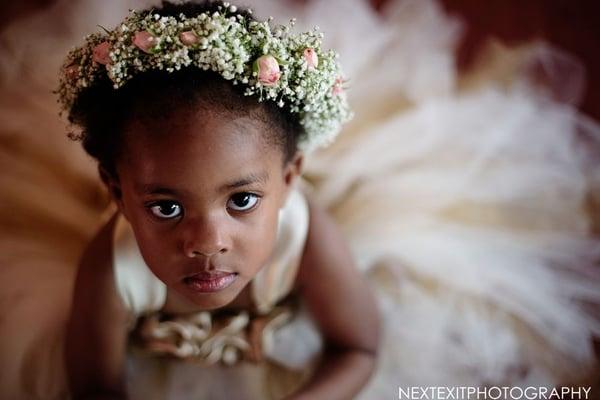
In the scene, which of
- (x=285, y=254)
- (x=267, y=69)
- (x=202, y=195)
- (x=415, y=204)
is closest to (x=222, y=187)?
(x=202, y=195)

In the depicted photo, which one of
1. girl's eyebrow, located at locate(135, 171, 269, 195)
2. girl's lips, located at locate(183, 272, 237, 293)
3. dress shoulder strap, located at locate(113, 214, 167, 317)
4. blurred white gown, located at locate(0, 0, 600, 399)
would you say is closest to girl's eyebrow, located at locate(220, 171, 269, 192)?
girl's eyebrow, located at locate(135, 171, 269, 195)

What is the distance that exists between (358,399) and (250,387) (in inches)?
6.3

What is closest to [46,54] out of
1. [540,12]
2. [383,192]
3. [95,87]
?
[95,87]

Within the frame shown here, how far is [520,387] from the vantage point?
38.1 inches

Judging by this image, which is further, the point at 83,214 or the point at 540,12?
the point at 540,12

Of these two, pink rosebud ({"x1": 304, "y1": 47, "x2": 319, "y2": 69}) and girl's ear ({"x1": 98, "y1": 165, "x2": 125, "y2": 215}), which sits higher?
pink rosebud ({"x1": 304, "y1": 47, "x2": 319, "y2": 69})

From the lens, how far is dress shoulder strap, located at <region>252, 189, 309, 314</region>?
88cm

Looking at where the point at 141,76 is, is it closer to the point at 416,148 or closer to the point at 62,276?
the point at 62,276

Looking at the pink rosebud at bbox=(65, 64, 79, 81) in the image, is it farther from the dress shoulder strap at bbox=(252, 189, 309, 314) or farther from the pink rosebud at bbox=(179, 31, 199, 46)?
the dress shoulder strap at bbox=(252, 189, 309, 314)

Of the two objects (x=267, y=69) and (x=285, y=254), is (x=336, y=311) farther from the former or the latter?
(x=267, y=69)

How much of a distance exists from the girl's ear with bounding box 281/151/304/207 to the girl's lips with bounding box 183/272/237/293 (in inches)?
4.5

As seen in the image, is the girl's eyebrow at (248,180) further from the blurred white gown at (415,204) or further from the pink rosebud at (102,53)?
the blurred white gown at (415,204)

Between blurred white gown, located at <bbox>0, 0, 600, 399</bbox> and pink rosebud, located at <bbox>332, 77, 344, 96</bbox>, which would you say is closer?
pink rosebud, located at <bbox>332, 77, 344, 96</bbox>

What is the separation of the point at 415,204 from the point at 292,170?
13.3 inches
